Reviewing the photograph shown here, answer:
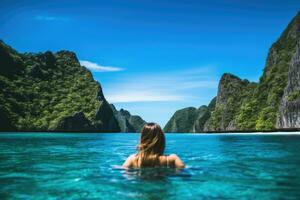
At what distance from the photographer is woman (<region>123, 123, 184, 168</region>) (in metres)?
10.9

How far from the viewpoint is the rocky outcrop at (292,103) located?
14088 cm

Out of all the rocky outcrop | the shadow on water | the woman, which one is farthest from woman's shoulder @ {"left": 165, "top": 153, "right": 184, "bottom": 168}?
the rocky outcrop

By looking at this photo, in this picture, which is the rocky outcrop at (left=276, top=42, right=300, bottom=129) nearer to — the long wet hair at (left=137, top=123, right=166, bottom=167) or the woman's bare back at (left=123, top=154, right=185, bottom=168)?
the woman's bare back at (left=123, top=154, right=185, bottom=168)

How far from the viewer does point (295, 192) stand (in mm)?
9898

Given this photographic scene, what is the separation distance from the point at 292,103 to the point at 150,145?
142523 mm

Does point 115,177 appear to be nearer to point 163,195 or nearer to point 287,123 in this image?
point 163,195

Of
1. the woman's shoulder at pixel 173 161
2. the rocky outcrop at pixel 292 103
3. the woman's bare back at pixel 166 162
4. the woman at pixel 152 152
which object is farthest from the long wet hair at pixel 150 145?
the rocky outcrop at pixel 292 103

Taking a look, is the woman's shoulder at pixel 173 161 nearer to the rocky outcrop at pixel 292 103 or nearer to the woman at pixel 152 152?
the woman at pixel 152 152

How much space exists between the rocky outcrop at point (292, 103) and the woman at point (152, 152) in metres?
136

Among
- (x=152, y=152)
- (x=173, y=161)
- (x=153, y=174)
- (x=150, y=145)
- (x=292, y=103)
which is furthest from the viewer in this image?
(x=292, y=103)

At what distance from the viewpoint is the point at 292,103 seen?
472ft

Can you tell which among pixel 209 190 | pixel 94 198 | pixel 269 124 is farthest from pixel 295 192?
pixel 269 124

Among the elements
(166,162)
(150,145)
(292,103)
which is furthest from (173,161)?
(292,103)

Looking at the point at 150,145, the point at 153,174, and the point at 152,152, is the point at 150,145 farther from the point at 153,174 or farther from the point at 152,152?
the point at 153,174
